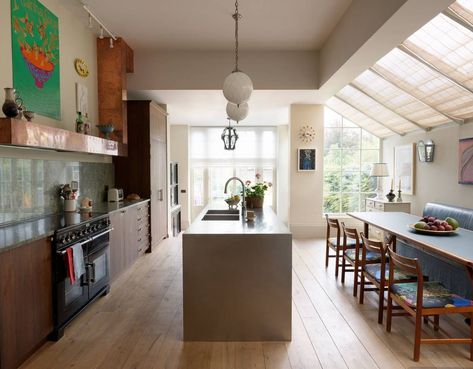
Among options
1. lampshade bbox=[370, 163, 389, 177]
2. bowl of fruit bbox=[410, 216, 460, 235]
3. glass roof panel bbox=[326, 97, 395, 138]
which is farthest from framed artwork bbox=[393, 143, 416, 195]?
bowl of fruit bbox=[410, 216, 460, 235]

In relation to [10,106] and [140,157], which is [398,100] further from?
[10,106]

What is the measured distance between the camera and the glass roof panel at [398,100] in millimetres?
4652

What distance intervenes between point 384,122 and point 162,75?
4.06 metres

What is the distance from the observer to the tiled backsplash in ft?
9.06

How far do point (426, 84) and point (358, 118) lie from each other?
2423 mm

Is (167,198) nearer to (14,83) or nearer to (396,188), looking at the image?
(14,83)

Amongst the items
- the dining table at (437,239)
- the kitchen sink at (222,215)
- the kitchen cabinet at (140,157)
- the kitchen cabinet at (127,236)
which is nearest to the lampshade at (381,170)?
the dining table at (437,239)

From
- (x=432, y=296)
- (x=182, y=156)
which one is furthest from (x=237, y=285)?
(x=182, y=156)

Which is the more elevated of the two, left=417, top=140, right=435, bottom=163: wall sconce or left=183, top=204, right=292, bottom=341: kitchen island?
left=417, top=140, right=435, bottom=163: wall sconce

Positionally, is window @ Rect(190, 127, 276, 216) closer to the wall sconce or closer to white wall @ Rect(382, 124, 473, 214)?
white wall @ Rect(382, 124, 473, 214)

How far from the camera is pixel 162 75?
198 inches

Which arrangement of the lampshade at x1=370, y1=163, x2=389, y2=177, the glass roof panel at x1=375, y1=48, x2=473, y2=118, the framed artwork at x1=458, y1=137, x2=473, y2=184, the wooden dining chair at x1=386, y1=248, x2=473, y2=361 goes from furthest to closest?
1. the lampshade at x1=370, y1=163, x2=389, y2=177
2. the framed artwork at x1=458, y1=137, x2=473, y2=184
3. the glass roof panel at x1=375, y1=48, x2=473, y2=118
4. the wooden dining chair at x1=386, y1=248, x2=473, y2=361

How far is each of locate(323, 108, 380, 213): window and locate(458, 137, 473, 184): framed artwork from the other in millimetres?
2644

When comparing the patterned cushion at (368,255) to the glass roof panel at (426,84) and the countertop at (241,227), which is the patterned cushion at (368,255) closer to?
the countertop at (241,227)
